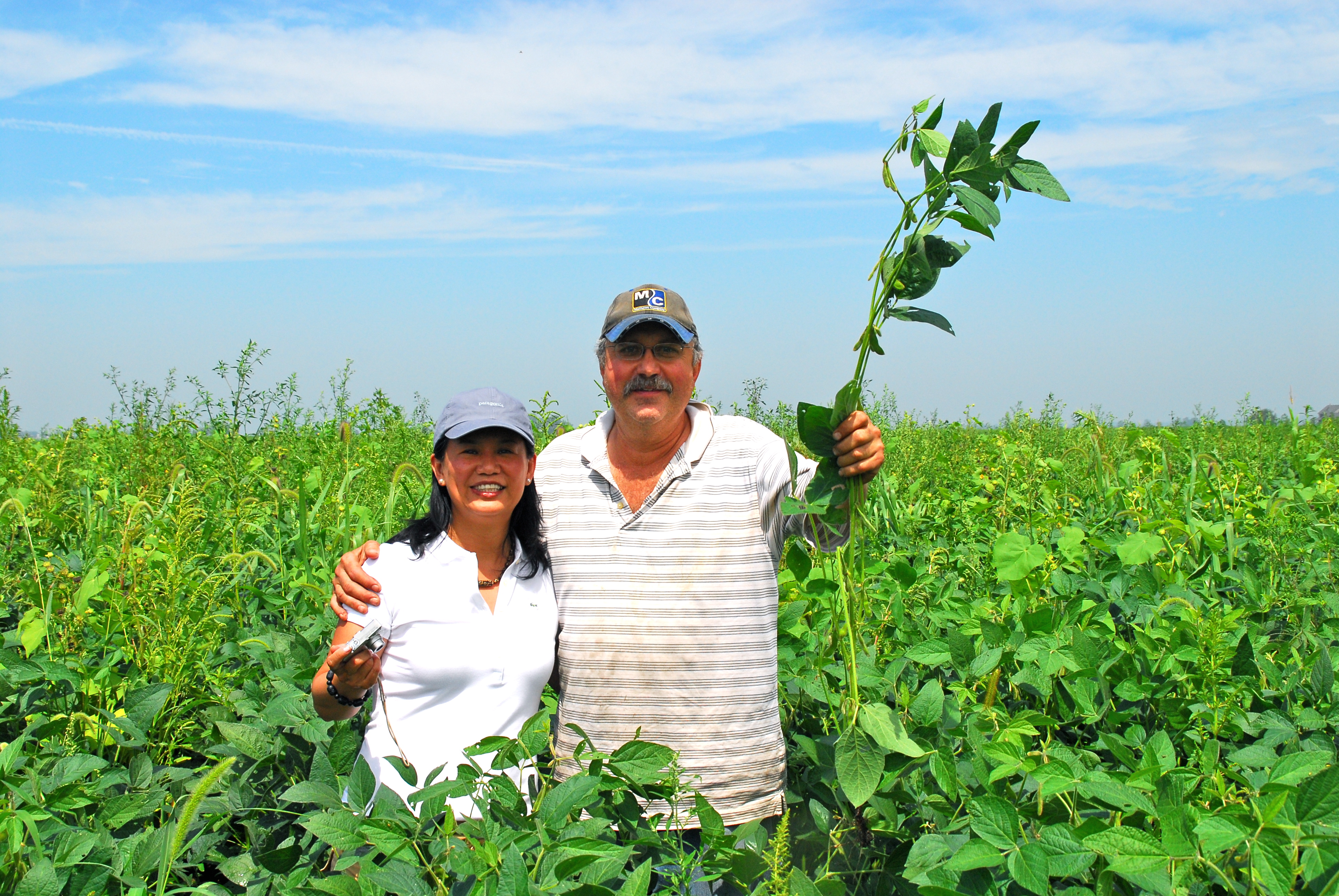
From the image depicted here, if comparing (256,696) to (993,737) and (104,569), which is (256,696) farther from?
(993,737)

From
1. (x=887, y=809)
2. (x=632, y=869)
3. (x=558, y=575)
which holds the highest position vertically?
(x=558, y=575)

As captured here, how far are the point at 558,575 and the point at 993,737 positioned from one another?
114cm

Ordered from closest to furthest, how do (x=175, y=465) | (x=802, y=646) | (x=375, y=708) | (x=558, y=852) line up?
(x=558, y=852), (x=375, y=708), (x=802, y=646), (x=175, y=465)

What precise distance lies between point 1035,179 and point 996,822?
92 cm

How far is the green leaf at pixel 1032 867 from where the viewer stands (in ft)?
3.79

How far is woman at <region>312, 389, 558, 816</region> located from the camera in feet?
6.85

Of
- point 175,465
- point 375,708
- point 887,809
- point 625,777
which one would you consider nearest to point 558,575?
point 375,708

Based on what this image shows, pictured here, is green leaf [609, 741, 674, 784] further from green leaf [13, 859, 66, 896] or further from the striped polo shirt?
green leaf [13, 859, 66, 896]

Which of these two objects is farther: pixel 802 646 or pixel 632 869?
pixel 802 646

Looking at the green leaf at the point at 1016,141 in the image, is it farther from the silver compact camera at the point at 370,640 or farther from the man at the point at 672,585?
the silver compact camera at the point at 370,640

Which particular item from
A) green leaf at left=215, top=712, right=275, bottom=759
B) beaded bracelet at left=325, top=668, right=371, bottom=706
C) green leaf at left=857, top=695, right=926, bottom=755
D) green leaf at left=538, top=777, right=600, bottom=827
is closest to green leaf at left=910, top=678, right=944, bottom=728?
green leaf at left=857, top=695, right=926, bottom=755

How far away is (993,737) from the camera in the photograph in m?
1.69

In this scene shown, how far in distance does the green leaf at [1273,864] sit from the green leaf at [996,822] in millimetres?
271

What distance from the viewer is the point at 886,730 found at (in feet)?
4.92
